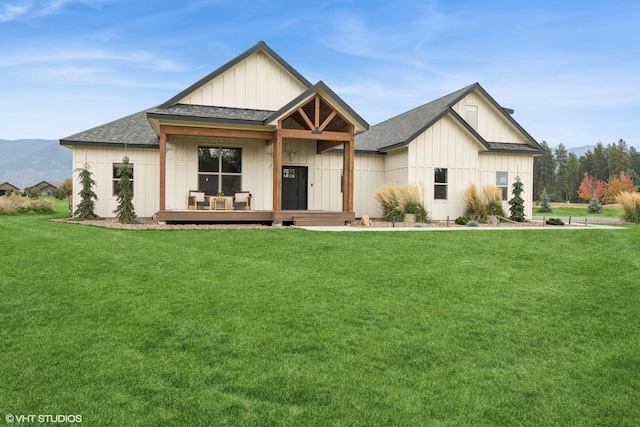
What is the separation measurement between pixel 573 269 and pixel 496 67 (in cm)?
2183

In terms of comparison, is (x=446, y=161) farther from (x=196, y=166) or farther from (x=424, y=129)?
(x=196, y=166)

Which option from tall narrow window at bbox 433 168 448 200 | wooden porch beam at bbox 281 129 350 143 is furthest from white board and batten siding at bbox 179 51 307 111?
tall narrow window at bbox 433 168 448 200

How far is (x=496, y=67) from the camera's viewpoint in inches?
1035

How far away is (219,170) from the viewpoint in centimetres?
1655

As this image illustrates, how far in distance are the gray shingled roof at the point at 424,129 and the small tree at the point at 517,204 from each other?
5.83ft

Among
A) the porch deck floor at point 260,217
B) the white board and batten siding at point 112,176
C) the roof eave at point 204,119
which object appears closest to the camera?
the roof eave at point 204,119

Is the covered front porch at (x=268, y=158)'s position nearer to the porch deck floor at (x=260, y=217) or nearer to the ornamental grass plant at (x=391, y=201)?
the porch deck floor at (x=260, y=217)

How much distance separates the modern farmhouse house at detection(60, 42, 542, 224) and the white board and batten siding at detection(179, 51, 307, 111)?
0.12 feet

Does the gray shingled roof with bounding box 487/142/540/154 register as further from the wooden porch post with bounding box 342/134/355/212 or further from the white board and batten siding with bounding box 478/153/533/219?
the wooden porch post with bounding box 342/134/355/212

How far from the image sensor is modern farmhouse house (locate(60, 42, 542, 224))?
14.4 meters

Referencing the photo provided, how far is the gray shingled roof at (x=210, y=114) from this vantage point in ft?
45.1

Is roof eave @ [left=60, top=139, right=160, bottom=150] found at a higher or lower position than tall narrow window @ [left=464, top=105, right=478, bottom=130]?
lower

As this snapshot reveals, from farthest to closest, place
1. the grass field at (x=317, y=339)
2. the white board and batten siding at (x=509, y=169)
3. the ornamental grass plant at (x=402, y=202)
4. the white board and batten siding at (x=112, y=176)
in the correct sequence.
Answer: the white board and batten siding at (x=509, y=169) → the white board and batten siding at (x=112, y=176) → the ornamental grass plant at (x=402, y=202) → the grass field at (x=317, y=339)

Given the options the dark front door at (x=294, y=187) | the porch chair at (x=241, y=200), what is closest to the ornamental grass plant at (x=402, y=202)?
the dark front door at (x=294, y=187)
